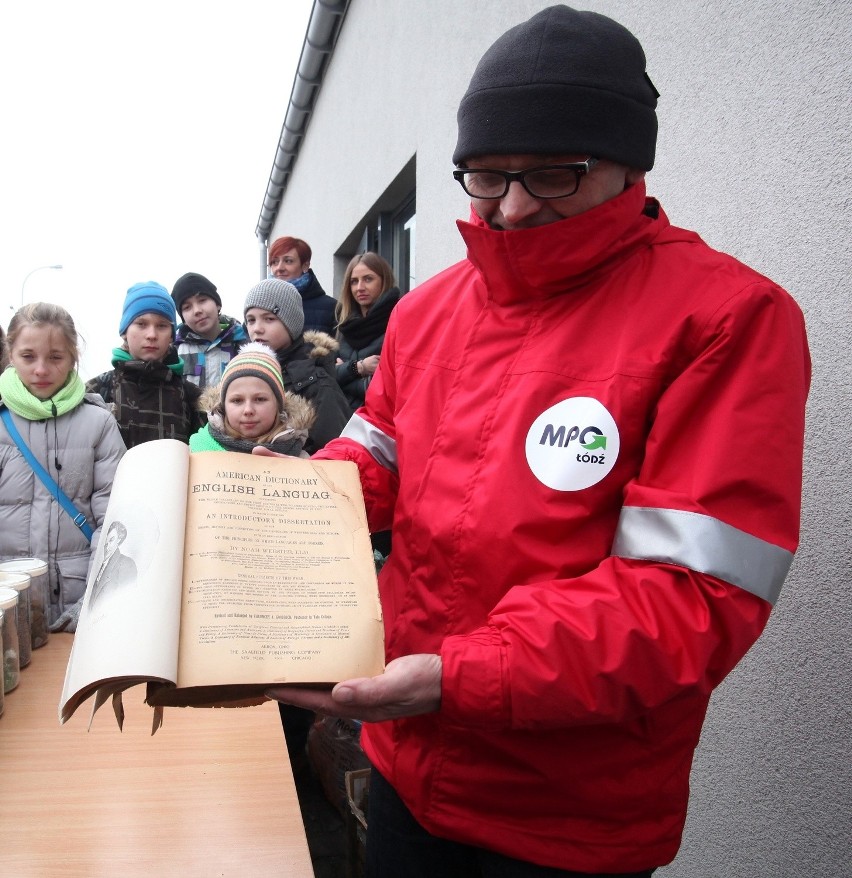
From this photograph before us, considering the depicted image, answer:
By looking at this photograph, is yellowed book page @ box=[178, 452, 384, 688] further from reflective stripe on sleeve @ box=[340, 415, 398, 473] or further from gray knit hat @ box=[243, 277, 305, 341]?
gray knit hat @ box=[243, 277, 305, 341]

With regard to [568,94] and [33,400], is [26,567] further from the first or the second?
[568,94]

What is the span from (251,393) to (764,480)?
2.27 m

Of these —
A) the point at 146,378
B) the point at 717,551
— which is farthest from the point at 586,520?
the point at 146,378

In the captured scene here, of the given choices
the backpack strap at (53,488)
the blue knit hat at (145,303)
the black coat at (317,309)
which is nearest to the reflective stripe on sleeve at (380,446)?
the backpack strap at (53,488)

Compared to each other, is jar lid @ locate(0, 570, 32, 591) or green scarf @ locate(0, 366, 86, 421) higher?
green scarf @ locate(0, 366, 86, 421)

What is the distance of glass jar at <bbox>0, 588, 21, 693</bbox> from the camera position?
1698mm

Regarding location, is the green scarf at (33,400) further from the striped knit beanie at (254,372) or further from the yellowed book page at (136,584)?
the yellowed book page at (136,584)

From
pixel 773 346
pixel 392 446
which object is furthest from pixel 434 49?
pixel 773 346

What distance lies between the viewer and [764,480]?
36.4 inches

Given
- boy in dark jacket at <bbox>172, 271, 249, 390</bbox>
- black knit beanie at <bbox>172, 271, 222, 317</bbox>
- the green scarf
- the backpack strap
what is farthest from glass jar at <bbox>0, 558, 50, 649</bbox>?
black knit beanie at <bbox>172, 271, 222, 317</bbox>

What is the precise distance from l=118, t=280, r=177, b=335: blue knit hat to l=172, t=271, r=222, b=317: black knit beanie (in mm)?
600

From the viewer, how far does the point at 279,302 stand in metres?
3.86

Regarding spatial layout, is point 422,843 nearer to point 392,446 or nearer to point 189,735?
point 189,735

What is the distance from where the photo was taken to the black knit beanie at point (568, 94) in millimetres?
1063
